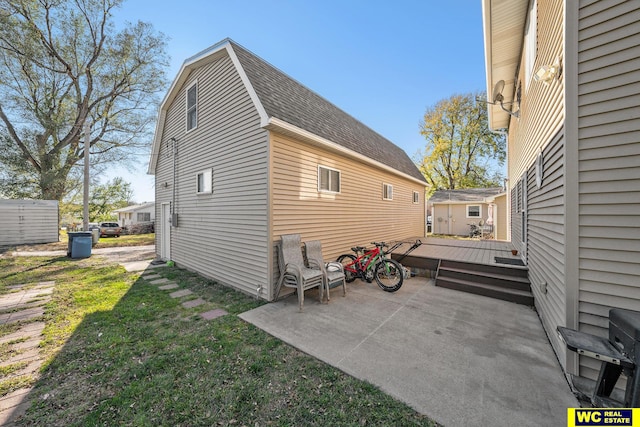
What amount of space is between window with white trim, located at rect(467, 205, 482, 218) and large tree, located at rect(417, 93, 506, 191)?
602cm

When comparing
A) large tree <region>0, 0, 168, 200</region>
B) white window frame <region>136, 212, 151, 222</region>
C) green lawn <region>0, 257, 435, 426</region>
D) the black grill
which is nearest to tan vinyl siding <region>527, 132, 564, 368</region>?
the black grill

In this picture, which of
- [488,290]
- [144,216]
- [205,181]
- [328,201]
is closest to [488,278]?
[488,290]

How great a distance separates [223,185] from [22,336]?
4.05m

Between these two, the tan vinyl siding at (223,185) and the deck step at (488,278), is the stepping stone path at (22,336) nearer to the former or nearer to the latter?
the tan vinyl siding at (223,185)

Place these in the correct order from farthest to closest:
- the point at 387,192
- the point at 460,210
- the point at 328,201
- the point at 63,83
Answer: the point at 460,210 → the point at 63,83 → the point at 387,192 → the point at 328,201

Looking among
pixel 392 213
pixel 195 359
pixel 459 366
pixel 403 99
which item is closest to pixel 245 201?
pixel 195 359

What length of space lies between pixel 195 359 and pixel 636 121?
515cm

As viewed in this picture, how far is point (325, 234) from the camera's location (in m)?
6.25

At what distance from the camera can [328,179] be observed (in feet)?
21.1

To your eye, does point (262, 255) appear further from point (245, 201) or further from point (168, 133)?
point (168, 133)

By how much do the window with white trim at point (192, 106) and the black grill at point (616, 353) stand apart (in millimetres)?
8498

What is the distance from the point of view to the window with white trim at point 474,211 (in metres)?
18.5

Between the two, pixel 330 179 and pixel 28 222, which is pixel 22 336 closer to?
pixel 330 179

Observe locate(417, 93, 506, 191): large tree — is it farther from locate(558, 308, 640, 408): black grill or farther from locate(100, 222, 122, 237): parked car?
locate(100, 222, 122, 237): parked car
